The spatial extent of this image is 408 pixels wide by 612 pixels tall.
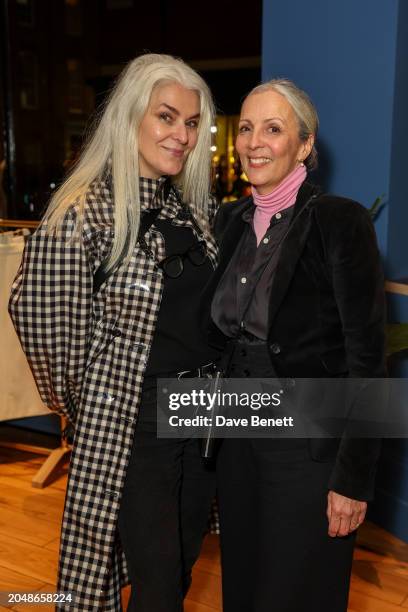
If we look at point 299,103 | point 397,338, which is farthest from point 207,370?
point 397,338

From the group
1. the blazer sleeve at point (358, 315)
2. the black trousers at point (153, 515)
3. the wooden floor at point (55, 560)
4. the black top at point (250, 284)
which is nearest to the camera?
the blazer sleeve at point (358, 315)

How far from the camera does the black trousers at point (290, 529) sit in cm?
154

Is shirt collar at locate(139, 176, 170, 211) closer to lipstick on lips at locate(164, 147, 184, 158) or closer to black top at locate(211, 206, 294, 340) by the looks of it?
lipstick on lips at locate(164, 147, 184, 158)

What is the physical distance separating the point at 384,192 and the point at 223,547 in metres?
1.45

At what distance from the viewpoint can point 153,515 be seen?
1.66 metres

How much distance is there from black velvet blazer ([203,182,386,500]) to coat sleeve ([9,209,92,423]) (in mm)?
466

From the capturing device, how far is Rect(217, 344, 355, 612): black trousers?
1542 millimetres

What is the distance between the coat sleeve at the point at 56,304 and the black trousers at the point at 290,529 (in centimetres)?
39

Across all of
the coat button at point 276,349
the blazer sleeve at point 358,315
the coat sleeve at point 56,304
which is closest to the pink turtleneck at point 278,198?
the blazer sleeve at point 358,315

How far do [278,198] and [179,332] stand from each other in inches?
15.7

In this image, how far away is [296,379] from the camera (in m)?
1.53

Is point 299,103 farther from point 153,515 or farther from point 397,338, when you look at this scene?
point 397,338

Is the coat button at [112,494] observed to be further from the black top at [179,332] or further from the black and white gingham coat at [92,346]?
the black top at [179,332]

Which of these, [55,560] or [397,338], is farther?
[55,560]
